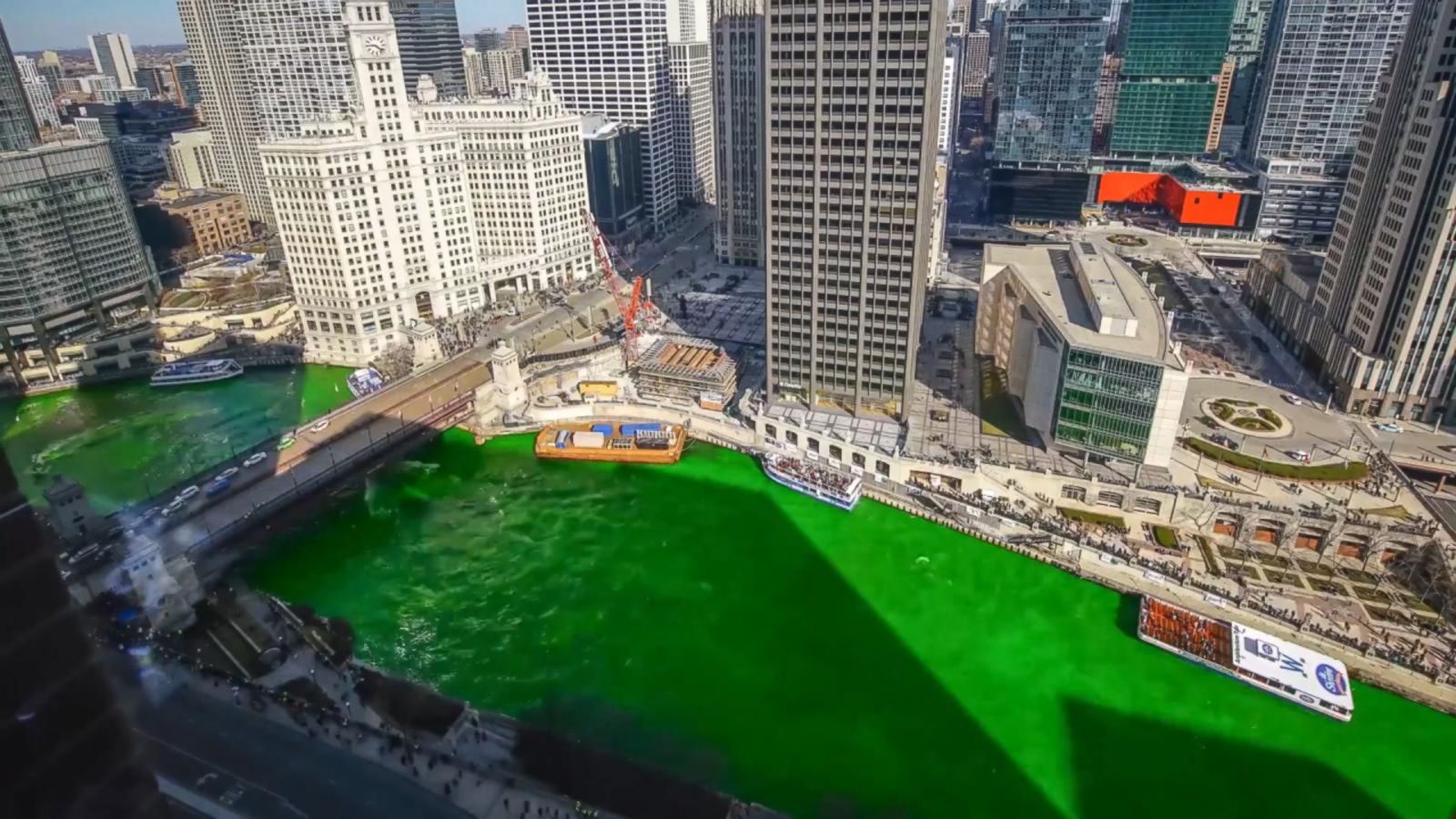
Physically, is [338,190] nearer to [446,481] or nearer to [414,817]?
[446,481]

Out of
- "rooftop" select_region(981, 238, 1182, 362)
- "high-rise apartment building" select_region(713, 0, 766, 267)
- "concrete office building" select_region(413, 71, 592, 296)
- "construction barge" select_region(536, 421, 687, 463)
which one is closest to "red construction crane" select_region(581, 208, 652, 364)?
"concrete office building" select_region(413, 71, 592, 296)

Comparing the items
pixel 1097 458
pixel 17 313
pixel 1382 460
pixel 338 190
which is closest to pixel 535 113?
pixel 338 190

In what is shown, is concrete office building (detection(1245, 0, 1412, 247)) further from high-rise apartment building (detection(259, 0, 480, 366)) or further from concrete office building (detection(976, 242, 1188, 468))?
high-rise apartment building (detection(259, 0, 480, 366))

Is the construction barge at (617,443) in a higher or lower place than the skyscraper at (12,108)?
lower

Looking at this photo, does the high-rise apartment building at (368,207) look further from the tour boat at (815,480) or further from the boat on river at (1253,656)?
the boat on river at (1253,656)

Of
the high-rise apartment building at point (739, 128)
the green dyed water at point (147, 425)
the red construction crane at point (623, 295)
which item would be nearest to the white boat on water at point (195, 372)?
the green dyed water at point (147, 425)

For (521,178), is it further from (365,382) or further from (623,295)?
(365,382)

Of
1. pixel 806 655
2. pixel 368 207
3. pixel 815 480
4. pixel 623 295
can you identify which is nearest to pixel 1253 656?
pixel 806 655
